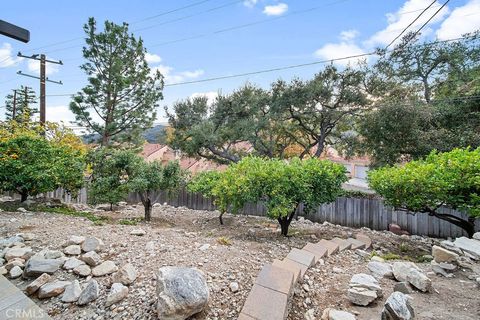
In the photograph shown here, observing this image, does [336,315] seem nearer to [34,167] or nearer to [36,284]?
[36,284]

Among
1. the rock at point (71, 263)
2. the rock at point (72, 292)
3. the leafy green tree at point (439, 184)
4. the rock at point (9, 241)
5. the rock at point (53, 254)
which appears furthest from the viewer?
the leafy green tree at point (439, 184)

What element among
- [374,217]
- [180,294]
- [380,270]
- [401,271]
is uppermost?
[180,294]

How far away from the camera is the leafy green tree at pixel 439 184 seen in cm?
421

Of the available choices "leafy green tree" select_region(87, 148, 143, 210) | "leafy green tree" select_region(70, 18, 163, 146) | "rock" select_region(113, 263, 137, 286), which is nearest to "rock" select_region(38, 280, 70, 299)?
"rock" select_region(113, 263, 137, 286)

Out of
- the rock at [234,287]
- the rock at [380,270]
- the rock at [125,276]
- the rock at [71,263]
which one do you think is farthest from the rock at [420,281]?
the rock at [71,263]

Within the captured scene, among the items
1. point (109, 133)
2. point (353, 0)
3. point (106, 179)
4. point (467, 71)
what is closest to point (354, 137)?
point (467, 71)

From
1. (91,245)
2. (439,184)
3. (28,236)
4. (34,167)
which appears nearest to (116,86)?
(34,167)

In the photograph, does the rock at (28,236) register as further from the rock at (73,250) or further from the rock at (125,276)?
the rock at (125,276)

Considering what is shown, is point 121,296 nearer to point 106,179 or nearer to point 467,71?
point 106,179

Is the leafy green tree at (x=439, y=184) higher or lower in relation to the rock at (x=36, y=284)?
higher

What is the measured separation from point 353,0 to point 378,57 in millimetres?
6707

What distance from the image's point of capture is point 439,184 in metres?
4.29

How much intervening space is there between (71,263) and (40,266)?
0.27 m

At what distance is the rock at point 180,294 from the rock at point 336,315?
953mm
